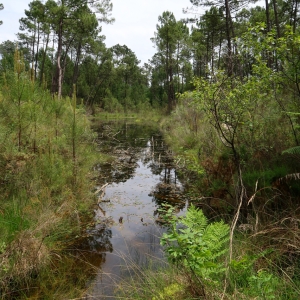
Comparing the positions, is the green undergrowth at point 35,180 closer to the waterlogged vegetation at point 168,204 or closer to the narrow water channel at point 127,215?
the waterlogged vegetation at point 168,204

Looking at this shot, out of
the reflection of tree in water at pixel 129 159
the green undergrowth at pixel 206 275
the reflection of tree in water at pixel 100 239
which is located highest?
the reflection of tree in water at pixel 129 159

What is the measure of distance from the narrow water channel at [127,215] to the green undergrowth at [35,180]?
536 mm

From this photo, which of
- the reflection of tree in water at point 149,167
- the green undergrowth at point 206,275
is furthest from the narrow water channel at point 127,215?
the green undergrowth at point 206,275

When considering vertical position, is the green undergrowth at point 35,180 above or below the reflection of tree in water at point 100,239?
above

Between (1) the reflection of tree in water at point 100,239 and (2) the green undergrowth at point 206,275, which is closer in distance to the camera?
(2) the green undergrowth at point 206,275

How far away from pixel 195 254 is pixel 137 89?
4983 centimetres

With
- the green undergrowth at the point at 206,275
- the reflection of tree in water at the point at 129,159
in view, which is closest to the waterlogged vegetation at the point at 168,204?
the green undergrowth at the point at 206,275

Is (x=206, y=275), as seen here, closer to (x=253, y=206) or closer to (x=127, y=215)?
(x=253, y=206)

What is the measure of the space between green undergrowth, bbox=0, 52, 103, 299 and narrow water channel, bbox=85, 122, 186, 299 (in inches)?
21.1

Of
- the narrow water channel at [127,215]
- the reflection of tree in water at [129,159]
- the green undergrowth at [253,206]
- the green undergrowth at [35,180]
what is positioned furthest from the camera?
the reflection of tree in water at [129,159]

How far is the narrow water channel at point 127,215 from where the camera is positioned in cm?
382

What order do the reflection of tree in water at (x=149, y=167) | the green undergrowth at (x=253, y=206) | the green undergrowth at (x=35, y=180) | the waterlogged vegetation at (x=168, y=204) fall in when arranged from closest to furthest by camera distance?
the green undergrowth at (x=253, y=206) < the waterlogged vegetation at (x=168, y=204) < the green undergrowth at (x=35, y=180) < the reflection of tree in water at (x=149, y=167)

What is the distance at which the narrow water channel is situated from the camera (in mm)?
3820

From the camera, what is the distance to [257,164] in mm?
5145
